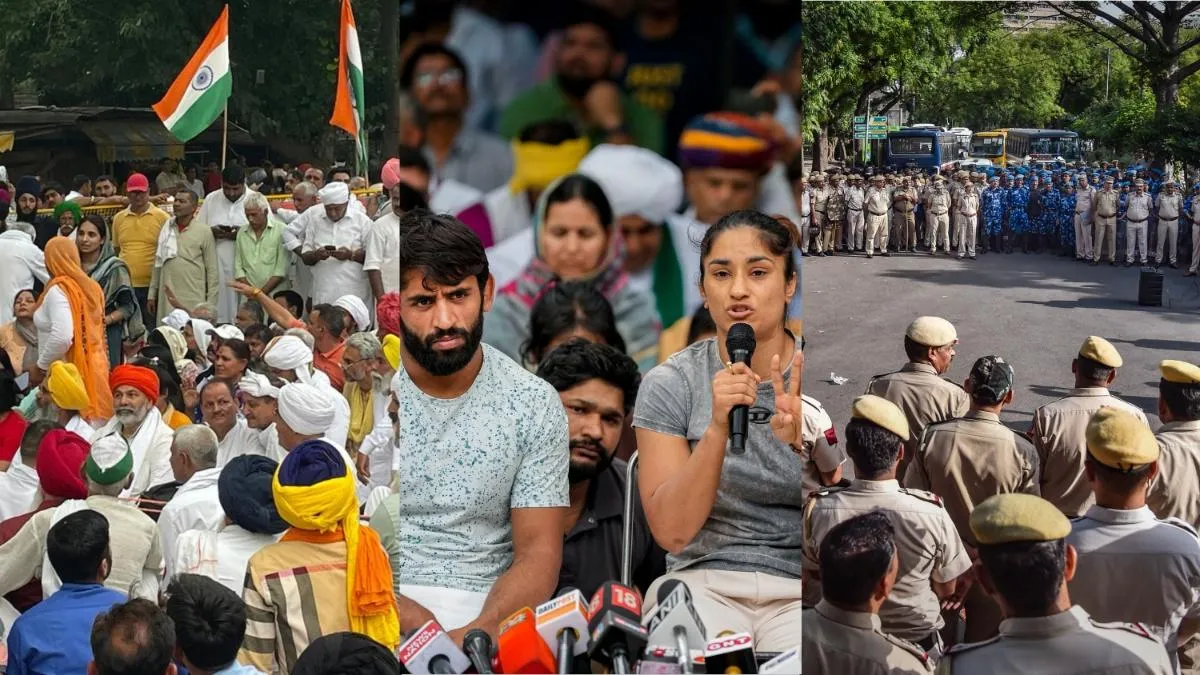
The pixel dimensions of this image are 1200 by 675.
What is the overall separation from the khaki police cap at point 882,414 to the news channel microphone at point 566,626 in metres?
1.21

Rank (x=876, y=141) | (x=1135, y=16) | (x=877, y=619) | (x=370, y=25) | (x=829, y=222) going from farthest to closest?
(x=370, y=25) < (x=876, y=141) < (x=829, y=222) < (x=1135, y=16) < (x=877, y=619)

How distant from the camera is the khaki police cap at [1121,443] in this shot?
3.88 metres

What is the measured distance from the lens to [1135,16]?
4.14 metres

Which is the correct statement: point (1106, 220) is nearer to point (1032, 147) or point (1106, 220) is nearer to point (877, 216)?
point (1032, 147)

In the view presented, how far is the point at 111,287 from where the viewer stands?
6301mm

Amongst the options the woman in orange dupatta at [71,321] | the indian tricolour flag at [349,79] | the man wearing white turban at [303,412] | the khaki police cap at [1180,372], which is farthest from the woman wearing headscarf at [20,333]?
the khaki police cap at [1180,372]

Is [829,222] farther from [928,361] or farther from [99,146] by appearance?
[99,146]

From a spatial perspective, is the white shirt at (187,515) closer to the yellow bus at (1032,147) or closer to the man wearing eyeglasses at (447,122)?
the man wearing eyeglasses at (447,122)

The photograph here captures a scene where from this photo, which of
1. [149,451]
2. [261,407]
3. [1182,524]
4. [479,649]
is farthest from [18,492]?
[1182,524]

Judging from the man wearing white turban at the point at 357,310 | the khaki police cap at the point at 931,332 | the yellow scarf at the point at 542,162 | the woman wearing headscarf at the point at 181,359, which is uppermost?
the yellow scarf at the point at 542,162

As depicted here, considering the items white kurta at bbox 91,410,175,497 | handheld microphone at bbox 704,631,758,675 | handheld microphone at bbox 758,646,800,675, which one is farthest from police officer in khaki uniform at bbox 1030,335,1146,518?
white kurta at bbox 91,410,175,497

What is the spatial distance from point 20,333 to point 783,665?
4.35 m

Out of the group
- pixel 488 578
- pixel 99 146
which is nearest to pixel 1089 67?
pixel 488 578

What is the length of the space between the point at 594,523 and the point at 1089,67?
2.21 metres
